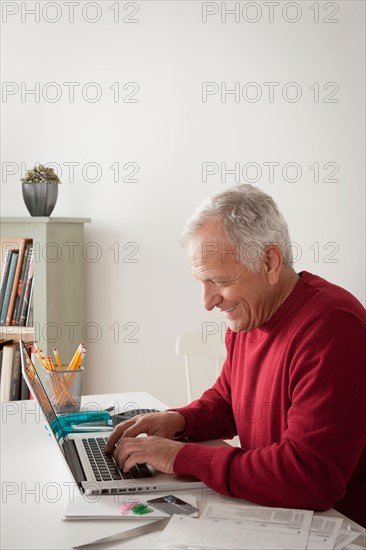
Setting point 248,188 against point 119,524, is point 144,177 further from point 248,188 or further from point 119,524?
point 119,524

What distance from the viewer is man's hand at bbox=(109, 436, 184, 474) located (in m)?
1.67

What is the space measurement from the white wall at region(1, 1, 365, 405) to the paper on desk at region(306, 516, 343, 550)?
74.1 inches

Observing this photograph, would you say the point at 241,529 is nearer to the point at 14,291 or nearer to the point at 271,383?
the point at 271,383

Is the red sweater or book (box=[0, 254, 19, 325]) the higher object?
book (box=[0, 254, 19, 325])

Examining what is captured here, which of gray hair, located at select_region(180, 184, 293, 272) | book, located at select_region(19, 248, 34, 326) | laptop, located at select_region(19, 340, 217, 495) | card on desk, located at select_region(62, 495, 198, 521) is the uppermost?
gray hair, located at select_region(180, 184, 293, 272)

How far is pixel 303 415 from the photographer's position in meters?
1.59

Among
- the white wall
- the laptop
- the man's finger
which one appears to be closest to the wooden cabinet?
the white wall

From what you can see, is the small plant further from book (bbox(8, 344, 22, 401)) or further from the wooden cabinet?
book (bbox(8, 344, 22, 401))

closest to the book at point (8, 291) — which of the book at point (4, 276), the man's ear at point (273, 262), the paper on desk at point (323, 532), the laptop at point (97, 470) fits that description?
the book at point (4, 276)

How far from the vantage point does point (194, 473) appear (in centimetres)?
163

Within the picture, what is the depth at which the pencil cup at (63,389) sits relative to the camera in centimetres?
225

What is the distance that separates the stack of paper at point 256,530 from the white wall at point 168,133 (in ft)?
6.18

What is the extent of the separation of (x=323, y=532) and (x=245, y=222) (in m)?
0.68

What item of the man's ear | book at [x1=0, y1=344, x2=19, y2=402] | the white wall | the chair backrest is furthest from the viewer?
book at [x1=0, y1=344, x2=19, y2=402]
